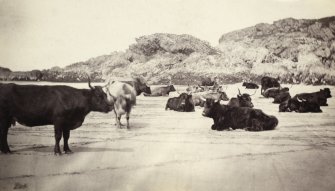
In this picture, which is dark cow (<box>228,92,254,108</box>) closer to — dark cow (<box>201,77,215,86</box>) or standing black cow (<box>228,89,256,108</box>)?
standing black cow (<box>228,89,256,108</box>)

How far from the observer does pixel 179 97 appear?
3914mm

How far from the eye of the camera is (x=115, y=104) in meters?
3.61

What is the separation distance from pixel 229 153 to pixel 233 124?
2.24 ft

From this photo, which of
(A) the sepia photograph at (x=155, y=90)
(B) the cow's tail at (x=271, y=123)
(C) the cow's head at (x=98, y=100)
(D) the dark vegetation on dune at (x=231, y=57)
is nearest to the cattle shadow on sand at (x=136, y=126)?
(A) the sepia photograph at (x=155, y=90)

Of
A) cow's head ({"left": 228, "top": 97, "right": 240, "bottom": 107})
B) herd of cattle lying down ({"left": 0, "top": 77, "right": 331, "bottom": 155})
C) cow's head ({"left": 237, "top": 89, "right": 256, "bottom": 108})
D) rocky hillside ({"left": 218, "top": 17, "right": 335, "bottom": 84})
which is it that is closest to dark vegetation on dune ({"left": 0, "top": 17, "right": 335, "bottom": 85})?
rocky hillside ({"left": 218, "top": 17, "right": 335, "bottom": 84})

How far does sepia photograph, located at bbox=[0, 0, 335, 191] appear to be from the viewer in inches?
126

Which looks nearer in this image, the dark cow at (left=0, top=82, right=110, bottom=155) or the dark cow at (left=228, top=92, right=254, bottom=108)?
the dark cow at (left=0, top=82, right=110, bottom=155)

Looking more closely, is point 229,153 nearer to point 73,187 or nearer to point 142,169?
point 142,169

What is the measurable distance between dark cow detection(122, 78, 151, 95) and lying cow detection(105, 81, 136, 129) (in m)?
0.03

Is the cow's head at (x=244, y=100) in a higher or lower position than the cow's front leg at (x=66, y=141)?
higher

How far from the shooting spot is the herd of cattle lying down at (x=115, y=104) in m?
3.30

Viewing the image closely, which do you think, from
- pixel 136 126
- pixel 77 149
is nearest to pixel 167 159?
pixel 136 126

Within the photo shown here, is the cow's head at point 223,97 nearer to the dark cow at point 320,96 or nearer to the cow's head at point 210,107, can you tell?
the cow's head at point 210,107

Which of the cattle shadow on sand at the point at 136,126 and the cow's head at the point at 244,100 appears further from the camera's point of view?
the cow's head at the point at 244,100
